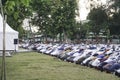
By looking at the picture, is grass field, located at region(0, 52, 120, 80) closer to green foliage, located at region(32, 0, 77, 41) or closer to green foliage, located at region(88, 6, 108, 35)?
green foliage, located at region(32, 0, 77, 41)

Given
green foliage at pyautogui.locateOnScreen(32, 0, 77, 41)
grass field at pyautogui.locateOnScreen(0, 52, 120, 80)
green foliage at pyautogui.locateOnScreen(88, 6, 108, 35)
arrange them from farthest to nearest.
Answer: green foliage at pyautogui.locateOnScreen(88, 6, 108, 35), green foliage at pyautogui.locateOnScreen(32, 0, 77, 41), grass field at pyautogui.locateOnScreen(0, 52, 120, 80)

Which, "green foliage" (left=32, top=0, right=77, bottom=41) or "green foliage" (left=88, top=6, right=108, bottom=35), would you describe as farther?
"green foliage" (left=88, top=6, right=108, bottom=35)

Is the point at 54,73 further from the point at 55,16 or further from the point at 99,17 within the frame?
the point at 99,17

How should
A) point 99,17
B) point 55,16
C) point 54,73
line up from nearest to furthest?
point 54,73 < point 55,16 < point 99,17

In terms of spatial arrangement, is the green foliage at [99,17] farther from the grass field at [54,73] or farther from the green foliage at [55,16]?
the grass field at [54,73]

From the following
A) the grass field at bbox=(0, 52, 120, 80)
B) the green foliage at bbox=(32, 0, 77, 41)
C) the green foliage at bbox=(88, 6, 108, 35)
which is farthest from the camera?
the green foliage at bbox=(88, 6, 108, 35)

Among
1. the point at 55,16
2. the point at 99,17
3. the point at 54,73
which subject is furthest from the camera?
the point at 99,17

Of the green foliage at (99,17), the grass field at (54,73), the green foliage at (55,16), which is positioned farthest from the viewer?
the green foliage at (99,17)

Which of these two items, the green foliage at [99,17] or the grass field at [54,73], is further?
the green foliage at [99,17]

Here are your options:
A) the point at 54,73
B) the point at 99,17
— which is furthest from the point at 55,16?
the point at 54,73

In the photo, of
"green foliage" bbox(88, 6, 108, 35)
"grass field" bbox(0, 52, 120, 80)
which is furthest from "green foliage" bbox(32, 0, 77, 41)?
"grass field" bbox(0, 52, 120, 80)

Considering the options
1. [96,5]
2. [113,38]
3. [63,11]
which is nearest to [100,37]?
[113,38]

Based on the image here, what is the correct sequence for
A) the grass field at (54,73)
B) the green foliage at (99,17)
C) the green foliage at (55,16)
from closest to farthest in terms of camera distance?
the grass field at (54,73), the green foliage at (55,16), the green foliage at (99,17)

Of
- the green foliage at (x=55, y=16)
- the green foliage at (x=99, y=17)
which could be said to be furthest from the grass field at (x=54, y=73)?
the green foliage at (x=99, y=17)
